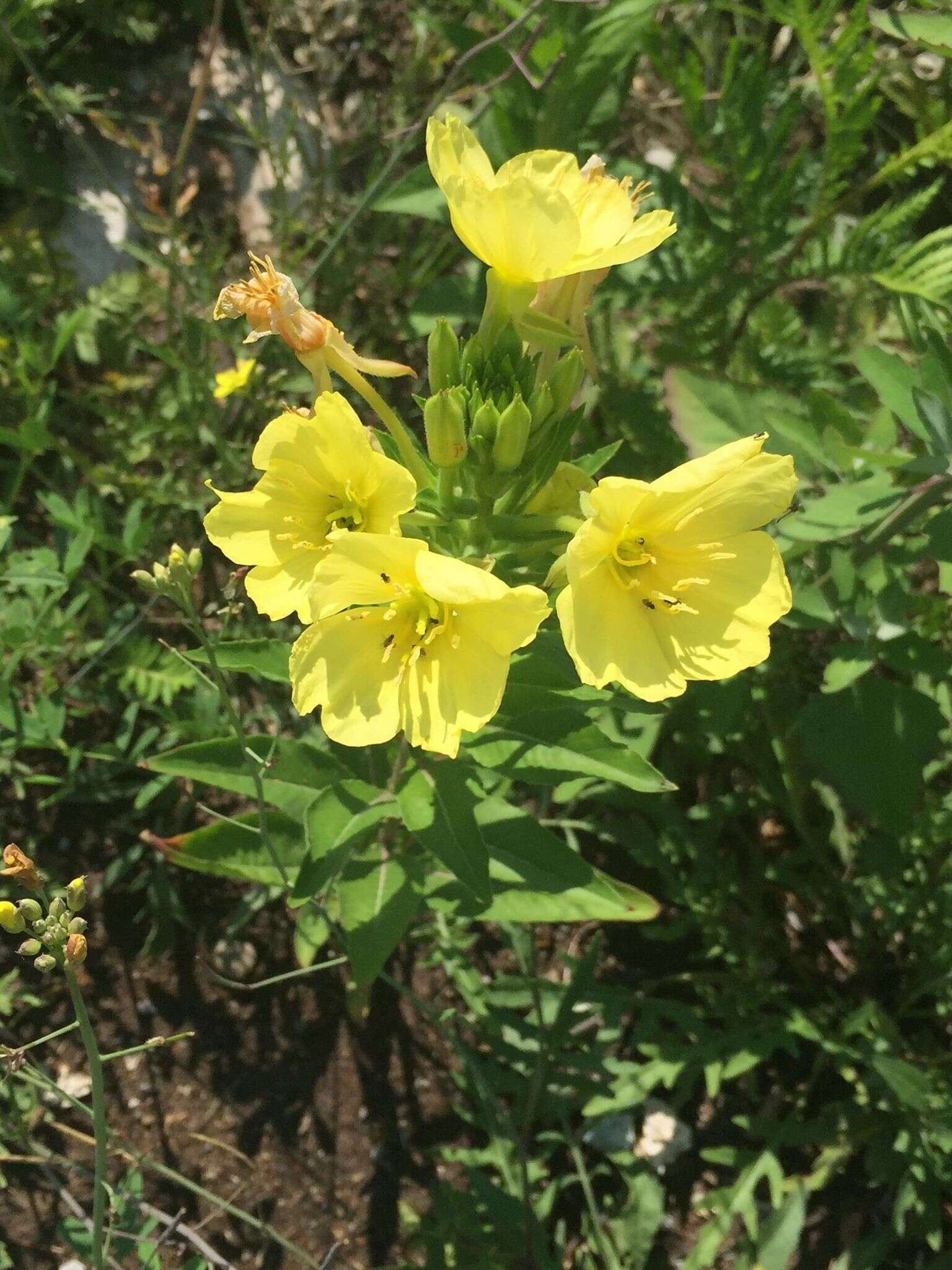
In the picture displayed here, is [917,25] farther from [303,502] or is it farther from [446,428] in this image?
[303,502]

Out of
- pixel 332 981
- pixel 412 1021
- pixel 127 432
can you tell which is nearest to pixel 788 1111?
pixel 412 1021

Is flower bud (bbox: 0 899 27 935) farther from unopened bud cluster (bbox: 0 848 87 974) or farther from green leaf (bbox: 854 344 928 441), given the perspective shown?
green leaf (bbox: 854 344 928 441)

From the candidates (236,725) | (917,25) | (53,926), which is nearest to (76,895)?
(53,926)

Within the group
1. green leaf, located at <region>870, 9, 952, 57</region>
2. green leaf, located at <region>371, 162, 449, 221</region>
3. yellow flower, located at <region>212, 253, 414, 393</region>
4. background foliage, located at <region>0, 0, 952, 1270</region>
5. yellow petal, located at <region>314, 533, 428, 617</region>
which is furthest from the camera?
green leaf, located at <region>371, 162, 449, 221</region>

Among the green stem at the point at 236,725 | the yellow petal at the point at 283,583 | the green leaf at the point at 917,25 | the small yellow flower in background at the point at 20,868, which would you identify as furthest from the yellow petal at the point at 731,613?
the green leaf at the point at 917,25

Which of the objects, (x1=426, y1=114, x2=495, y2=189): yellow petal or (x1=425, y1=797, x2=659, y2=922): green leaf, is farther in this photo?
(x1=425, y1=797, x2=659, y2=922): green leaf

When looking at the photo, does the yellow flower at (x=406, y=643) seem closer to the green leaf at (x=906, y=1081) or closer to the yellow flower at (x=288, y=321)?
the yellow flower at (x=288, y=321)

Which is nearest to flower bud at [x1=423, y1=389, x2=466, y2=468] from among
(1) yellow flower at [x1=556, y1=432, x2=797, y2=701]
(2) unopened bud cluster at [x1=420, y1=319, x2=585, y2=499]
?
(2) unopened bud cluster at [x1=420, y1=319, x2=585, y2=499]
